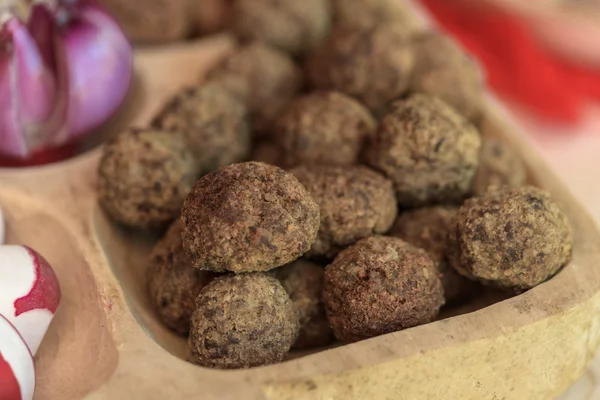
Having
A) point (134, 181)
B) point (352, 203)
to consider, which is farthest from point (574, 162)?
point (134, 181)

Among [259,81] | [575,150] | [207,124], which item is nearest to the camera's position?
[207,124]

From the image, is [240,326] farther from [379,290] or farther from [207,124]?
[207,124]

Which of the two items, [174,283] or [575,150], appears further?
[575,150]

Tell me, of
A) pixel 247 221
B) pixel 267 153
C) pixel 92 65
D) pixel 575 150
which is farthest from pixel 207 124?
pixel 575 150

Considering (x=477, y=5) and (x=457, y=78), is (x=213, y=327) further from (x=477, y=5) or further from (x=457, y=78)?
(x=477, y=5)

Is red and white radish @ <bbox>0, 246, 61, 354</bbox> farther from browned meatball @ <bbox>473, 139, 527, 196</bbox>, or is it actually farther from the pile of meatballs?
browned meatball @ <bbox>473, 139, 527, 196</bbox>
